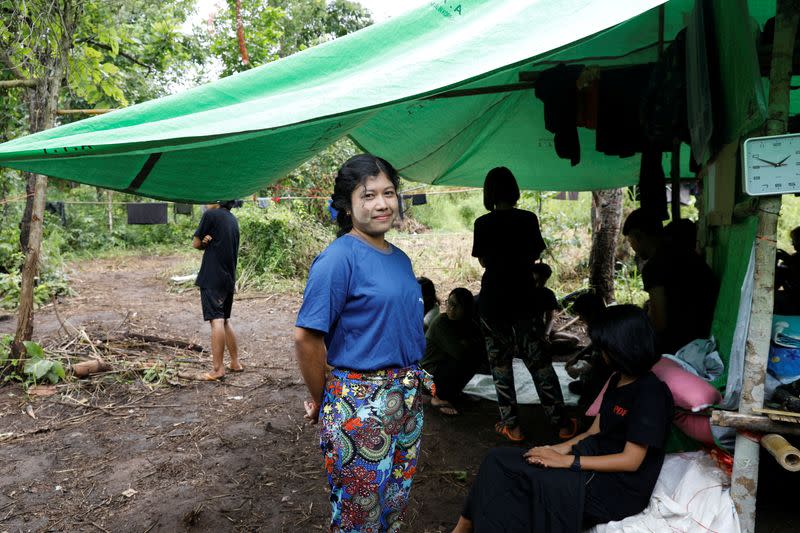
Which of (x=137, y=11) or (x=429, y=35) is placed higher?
(x=137, y=11)

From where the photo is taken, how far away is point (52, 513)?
10.1 ft

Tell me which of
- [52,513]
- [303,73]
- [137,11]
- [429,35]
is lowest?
[52,513]

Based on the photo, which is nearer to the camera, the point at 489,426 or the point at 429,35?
the point at 429,35

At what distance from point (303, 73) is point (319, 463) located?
2426 millimetres

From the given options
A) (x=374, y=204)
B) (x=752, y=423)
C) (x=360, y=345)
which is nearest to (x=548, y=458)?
(x=752, y=423)

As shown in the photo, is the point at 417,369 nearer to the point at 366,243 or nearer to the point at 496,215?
the point at 366,243

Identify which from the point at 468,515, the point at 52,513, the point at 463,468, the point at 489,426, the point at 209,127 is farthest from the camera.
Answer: the point at 489,426

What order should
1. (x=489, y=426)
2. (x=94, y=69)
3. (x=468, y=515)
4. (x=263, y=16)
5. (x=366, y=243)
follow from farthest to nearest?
1. (x=263, y=16)
2. (x=94, y=69)
3. (x=489, y=426)
4. (x=468, y=515)
5. (x=366, y=243)

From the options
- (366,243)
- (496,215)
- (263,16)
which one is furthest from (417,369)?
(263,16)

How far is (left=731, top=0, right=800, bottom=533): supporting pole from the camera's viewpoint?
6.15 ft

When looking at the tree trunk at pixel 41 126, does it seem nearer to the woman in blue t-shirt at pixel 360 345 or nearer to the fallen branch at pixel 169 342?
the fallen branch at pixel 169 342

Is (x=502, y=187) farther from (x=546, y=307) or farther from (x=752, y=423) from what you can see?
(x=752, y=423)

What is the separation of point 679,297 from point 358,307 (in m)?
1.95

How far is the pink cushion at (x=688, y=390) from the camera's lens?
85.8 inches
